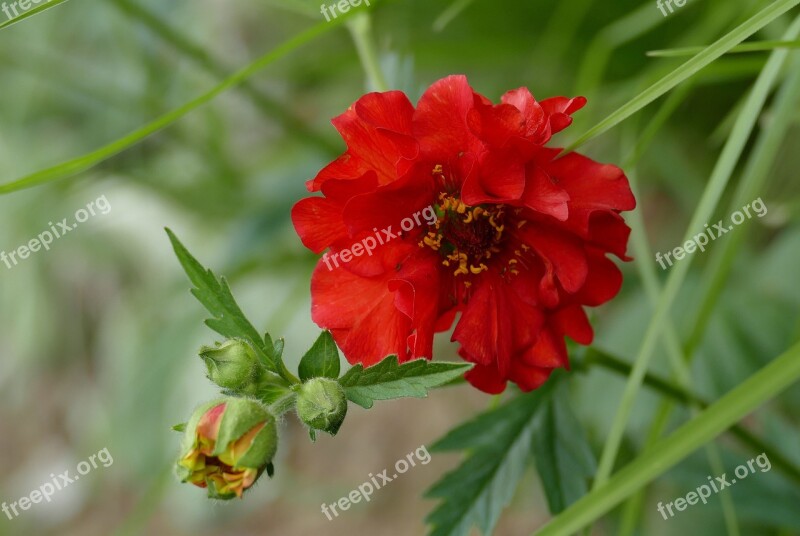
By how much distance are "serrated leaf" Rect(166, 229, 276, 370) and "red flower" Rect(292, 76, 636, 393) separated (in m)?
0.04

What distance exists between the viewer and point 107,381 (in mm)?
1788

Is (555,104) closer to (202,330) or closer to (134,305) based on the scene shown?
(202,330)

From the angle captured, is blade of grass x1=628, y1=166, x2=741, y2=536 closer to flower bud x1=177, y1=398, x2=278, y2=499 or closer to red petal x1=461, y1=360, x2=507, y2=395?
red petal x1=461, y1=360, x2=507, y2=395

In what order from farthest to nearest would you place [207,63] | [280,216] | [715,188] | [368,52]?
[280,216] → [207,63] → [368,52] → [715,188]

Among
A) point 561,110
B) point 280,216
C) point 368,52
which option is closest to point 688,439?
point 561,110

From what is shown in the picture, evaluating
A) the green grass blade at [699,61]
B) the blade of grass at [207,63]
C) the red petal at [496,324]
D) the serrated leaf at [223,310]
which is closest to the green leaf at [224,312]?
the serrated leaf at [223,310]

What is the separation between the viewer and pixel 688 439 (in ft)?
1.46

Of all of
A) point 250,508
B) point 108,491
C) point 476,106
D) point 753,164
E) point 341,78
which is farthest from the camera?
point 108,491

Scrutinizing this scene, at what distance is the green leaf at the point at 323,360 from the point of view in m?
0.45

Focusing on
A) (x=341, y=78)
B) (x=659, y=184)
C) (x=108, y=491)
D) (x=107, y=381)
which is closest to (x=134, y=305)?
(x=107, y=381)

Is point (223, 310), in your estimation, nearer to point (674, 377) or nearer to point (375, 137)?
point (375, 137)

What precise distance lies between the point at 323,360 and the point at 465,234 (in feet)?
0.39

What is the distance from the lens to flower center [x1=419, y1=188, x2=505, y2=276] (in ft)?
1.61

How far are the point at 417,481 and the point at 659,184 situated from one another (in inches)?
25.9
